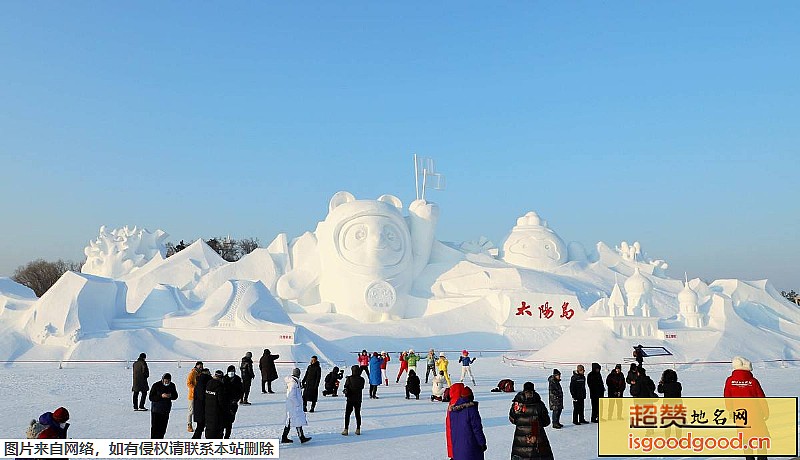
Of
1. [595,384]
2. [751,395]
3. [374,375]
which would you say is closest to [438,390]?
[374,375]

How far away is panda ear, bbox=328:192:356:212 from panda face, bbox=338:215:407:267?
282 centimetres

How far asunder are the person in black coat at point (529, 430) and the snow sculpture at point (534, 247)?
37143 mm

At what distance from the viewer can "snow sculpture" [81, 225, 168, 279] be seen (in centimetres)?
4472

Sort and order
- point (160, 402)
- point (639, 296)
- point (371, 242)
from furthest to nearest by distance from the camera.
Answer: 1. point (371, 242)
2. point (639, 296)
3. point (160, 402)

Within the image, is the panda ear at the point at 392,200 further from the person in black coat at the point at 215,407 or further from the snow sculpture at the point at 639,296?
the person in black coat at the point at 215,407

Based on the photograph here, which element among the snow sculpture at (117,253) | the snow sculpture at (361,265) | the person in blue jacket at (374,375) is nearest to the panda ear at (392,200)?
the snow sculpture at (361,265)

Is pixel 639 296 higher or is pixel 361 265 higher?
pixel 361 265

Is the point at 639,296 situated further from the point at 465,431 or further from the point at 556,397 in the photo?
the point at 465,431

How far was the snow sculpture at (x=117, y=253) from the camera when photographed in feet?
147

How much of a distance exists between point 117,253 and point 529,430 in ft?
142

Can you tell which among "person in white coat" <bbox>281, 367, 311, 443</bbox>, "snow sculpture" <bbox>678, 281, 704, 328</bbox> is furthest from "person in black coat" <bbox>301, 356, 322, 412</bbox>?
"snow sculpture" <bbox>678, 281, 704, 328</bbox>

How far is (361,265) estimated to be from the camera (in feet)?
129

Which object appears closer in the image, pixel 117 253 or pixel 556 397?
pixel 556 397

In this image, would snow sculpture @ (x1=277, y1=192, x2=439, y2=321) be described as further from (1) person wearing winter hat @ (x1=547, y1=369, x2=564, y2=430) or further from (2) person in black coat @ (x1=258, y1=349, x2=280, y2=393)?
(1) person wearing winter hat @ (x1=547, y1=369, x2=564, y2=430)
